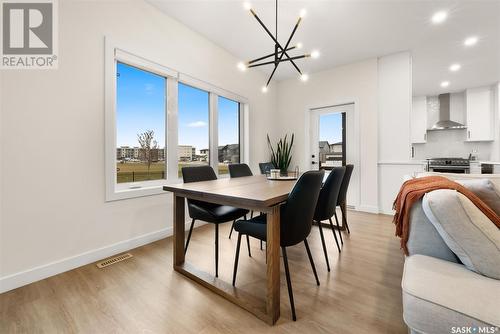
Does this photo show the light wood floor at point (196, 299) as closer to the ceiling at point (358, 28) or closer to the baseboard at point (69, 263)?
the baseboard at point (69, 263)

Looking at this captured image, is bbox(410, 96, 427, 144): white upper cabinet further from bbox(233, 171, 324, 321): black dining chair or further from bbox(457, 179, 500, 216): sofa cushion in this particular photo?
bbox(233, 171, 324, 321): black dining chair

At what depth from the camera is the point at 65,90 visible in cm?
187

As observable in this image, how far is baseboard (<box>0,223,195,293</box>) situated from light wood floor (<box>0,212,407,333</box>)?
0.18ft

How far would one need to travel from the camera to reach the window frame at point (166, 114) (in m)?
2.14

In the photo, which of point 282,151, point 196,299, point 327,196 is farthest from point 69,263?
point 282,151

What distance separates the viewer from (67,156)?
1.89m

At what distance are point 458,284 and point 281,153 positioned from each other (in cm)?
390

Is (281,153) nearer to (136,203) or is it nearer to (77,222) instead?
(136,203)

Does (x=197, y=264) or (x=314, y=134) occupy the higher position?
(x=314, y=134)

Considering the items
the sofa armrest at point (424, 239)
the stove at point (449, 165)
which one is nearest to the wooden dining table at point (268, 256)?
the sofa armrest at point (424, 239)

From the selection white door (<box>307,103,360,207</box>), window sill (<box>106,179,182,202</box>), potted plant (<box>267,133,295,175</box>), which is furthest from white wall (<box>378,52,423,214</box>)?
window sill (<box>106,179,182,202</box>)

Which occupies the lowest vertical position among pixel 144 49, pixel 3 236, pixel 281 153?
pixel 3 236

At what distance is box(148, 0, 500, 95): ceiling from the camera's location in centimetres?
252

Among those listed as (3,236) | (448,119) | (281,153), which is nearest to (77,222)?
(3,236)
